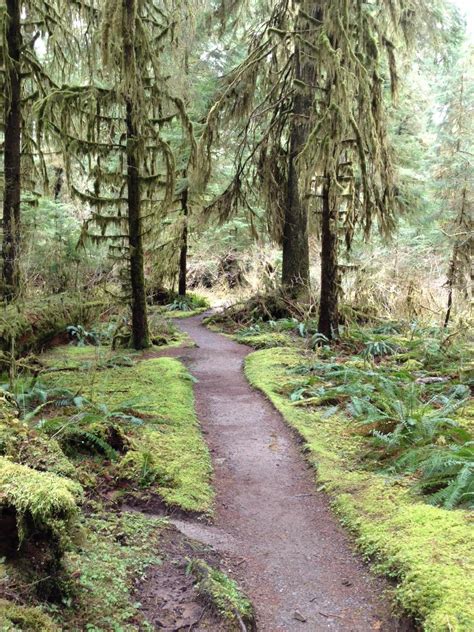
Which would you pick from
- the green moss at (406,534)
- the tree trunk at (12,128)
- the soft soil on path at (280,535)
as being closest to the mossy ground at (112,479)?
the soft soil on path at (280,535)

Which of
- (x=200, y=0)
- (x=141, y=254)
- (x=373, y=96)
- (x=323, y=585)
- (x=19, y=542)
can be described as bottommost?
(x=323, y=585)

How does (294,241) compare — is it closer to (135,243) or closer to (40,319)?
(135,243)

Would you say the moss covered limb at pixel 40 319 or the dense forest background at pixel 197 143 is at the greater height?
the dense forest background at pixel 197 143

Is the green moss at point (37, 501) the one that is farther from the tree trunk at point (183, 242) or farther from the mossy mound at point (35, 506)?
the tree trunk at point (183, 242)

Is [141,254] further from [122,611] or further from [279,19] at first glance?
[122,611]

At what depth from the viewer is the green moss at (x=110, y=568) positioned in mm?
2240

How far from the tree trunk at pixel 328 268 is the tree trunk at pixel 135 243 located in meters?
3.32

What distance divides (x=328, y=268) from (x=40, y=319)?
540 cm

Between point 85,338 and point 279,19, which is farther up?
point 279,19

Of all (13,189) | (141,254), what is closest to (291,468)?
(141,254)

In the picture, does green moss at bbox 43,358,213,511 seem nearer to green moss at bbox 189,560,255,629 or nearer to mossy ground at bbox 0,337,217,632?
mossy ground at bbox 0,337,217,632

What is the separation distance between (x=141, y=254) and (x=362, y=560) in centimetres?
712

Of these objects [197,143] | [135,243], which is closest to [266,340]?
[135,243]

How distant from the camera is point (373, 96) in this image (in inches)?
336
